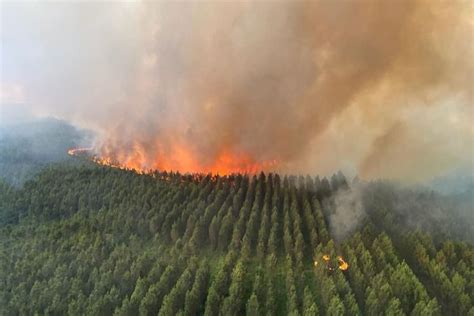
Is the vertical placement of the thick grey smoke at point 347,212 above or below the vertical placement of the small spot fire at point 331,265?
above

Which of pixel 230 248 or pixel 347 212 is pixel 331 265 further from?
pixel 347 212

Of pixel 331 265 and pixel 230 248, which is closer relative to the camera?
pixel 331 265

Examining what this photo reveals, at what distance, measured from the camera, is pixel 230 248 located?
95250 mm

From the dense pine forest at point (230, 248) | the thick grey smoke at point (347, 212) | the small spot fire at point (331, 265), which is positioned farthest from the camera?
the thick grey smoke at point (347, 212)

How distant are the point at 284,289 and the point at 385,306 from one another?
16.4 m

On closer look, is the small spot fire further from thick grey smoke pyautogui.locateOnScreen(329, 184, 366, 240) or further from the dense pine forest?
thick grey smoke pyautogui.locateOnScreen(329, 184, 366, 240)

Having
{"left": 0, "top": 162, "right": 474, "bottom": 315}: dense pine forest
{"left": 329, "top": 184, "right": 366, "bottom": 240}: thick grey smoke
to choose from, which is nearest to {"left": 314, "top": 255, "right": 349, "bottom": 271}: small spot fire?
{"left": 0, "top": 162, "right": 474, "bottom": 315}: dense pine forest

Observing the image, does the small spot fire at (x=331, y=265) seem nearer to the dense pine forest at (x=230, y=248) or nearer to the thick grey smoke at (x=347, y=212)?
the dense pine forest at (x=230, y=248)

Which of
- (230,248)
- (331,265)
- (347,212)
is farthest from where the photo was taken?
(347,212)

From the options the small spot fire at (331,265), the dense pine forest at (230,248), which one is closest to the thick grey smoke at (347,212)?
the dense pine forest at (230,248)

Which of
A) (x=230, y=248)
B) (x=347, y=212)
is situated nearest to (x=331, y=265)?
(x=230, y=248)

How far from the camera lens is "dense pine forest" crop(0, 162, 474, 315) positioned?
7544 centimetres

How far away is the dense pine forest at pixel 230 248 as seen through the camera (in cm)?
7544

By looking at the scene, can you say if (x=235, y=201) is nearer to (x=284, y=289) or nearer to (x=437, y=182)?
(x=284, y=289)
